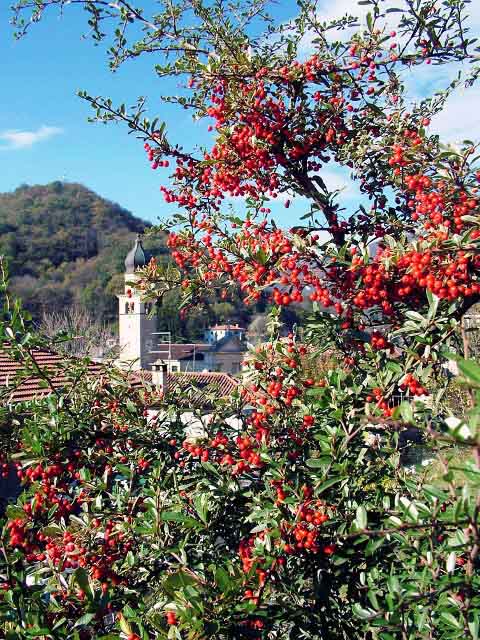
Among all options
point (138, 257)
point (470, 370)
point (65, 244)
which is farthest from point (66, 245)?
point (470, 370)

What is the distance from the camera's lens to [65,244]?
42.2 m

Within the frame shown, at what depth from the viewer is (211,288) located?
9.02 feet

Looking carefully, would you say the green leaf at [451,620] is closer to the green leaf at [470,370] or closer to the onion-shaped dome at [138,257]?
the green leaf at [470,370]

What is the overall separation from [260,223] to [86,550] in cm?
160

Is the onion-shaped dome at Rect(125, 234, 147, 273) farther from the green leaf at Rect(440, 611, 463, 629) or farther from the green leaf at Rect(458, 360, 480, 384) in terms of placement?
the green leaf at Rect(458, 360, 480, 384)

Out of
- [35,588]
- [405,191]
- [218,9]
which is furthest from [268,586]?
[218,9]

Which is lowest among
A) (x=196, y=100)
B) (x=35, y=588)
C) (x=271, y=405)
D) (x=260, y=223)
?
(x=35, y=588)

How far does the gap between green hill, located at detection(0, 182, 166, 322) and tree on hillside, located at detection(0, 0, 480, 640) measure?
2885 centimetres

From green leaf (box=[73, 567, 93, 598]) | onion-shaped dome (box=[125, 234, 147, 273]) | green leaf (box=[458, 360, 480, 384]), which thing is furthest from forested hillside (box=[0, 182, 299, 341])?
green leaf (box=[458, 360, 480, 384])

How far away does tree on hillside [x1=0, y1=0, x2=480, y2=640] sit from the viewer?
5.58 feet

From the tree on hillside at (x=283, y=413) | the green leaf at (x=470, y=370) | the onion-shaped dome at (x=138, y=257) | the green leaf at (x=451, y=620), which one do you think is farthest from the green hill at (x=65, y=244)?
the green leaf at (x=470, y=370)

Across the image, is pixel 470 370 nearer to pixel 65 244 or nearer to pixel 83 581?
pixel 83 581

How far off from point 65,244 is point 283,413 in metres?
42.7

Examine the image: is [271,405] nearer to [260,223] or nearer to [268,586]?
[268,586]
